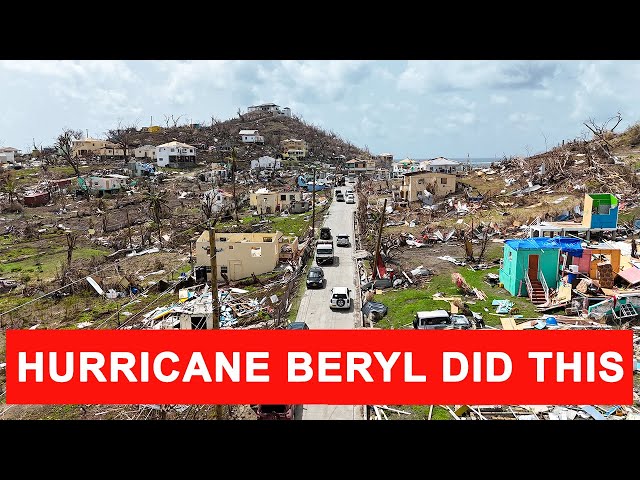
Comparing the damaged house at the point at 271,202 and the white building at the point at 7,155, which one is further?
the white building at the point at 7,155

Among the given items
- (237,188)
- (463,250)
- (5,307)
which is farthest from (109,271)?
(237,188)

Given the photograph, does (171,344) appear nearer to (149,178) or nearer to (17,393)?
(17,393)

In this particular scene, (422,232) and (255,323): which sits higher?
(422,232)

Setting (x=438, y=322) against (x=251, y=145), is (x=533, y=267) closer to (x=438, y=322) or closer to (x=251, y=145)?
(x=438, y=322)

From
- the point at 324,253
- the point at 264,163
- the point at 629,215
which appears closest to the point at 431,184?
the point at 629,215

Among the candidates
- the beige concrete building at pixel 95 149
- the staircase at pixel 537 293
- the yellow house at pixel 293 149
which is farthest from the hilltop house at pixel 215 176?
the staircase at pixel 537 293

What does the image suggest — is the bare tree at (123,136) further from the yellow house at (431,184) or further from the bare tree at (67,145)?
the yellow house at (431,184)
